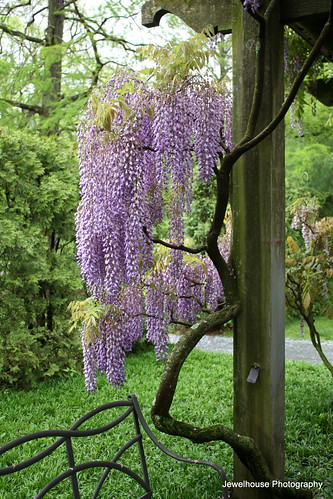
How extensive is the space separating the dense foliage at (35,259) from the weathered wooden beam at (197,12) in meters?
3.15

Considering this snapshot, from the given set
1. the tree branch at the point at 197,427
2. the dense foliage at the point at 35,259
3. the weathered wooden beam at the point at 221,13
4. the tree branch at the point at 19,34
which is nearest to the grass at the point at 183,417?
the dense foliage at the point at 35,259

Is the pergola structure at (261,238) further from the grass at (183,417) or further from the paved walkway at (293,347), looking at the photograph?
the paved walkway at (293,347)

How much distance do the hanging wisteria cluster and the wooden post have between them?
8.5 inches

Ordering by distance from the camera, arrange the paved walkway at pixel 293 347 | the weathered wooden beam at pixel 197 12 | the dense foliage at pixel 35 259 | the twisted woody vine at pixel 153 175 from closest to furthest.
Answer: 1. the twisted woody vine at pixel 153 175
2. the weathered wooden beam at pixel 197 12
3. the dense foliage at pixel 35 259
4. the paved walkway at pixel 293 347

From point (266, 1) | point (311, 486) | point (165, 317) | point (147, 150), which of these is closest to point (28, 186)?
point (165, 317)

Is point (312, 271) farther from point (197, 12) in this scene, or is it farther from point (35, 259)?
point (35, 259)

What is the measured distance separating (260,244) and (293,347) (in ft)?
19.7

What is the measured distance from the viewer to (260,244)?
247cm

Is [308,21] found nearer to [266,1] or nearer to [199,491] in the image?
[266,1]

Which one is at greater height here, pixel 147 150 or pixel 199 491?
pixel 147 150

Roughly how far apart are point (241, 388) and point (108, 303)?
0.90 m

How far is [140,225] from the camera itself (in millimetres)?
2518

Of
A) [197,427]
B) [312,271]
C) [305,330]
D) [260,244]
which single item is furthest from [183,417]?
[305,330]

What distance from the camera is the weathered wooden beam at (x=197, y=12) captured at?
2574mm
